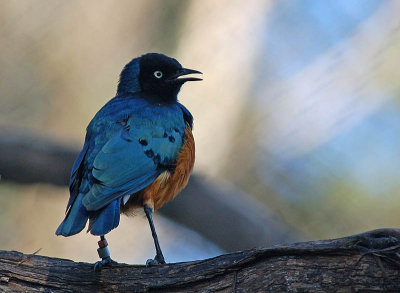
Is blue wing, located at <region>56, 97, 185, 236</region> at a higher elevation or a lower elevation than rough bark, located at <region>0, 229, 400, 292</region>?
higher

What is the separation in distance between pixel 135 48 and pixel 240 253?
13.9 ft

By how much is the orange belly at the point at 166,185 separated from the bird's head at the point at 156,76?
713 millimetres

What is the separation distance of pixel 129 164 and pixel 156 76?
4.97 feet

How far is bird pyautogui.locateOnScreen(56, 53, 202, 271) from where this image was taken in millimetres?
3851

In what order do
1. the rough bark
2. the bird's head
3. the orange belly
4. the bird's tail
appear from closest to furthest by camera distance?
the rough bark
the bird's tail
the orange belly
the bird's head

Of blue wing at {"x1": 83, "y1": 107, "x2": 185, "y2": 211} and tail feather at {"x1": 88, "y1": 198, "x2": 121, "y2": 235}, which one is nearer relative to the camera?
tail feather at {"x1": 88, "y1": 198, "x2": 121, "y2": 235}

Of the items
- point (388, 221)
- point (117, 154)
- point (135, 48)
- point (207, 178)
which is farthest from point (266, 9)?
point (117, 154)

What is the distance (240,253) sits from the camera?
10.9 ft

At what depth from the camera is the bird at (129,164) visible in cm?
385

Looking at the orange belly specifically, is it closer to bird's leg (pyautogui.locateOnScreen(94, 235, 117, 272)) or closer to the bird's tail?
bird's leg (pyautogui.locateOnScreen(94, 235, 117, 272))

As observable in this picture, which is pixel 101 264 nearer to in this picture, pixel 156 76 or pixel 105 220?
pixel 105 220

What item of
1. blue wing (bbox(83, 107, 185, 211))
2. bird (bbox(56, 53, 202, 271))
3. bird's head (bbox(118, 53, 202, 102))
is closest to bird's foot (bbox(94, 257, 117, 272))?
bird (bbox(56, 53, 202, 271))

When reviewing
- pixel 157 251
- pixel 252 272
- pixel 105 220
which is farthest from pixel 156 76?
pixel 252 272

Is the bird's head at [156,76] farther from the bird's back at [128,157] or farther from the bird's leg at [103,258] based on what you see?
the bird's leg at [103,258]
